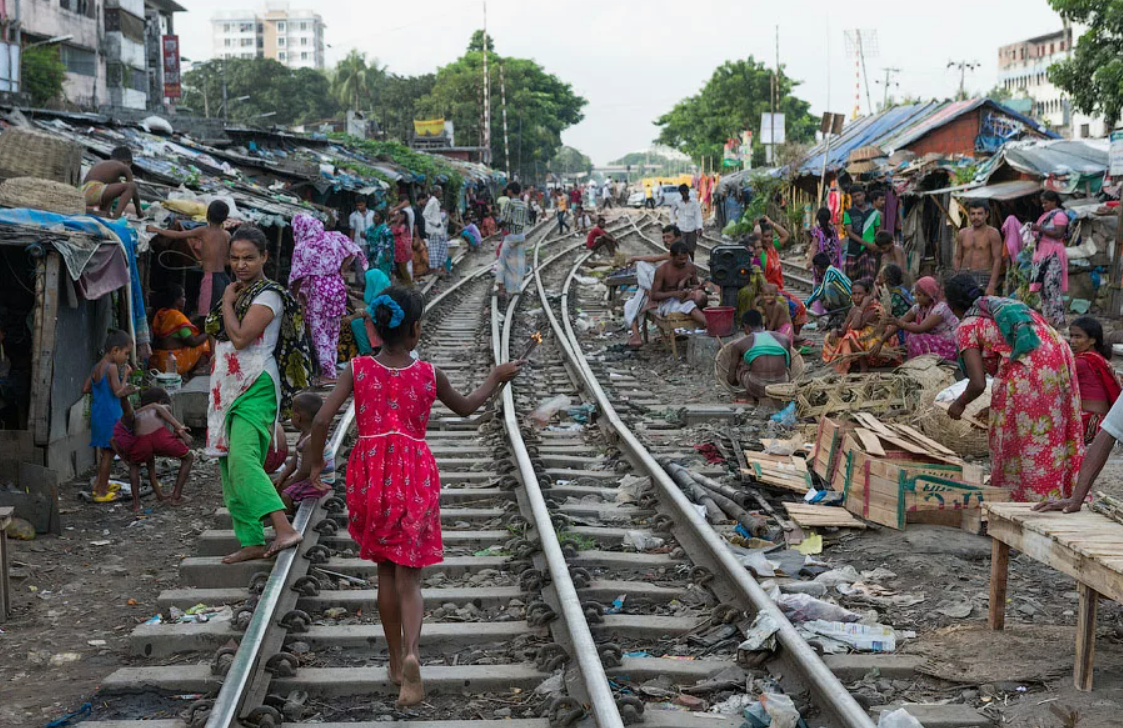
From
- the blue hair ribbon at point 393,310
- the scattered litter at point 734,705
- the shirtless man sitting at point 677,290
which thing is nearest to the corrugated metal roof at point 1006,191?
the shirtless man sitting at point 677,290

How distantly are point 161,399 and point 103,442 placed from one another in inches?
20.1

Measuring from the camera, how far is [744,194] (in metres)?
40.5

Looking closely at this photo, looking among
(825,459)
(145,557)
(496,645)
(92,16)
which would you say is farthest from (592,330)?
(92,16)

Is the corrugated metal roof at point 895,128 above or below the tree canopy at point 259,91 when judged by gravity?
below

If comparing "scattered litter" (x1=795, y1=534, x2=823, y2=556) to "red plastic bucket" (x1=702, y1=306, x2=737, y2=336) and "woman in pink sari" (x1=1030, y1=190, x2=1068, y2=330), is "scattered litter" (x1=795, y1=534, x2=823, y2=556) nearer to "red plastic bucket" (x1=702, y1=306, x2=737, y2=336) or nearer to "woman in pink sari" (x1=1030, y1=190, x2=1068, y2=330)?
"red plastic bucket" (x1=702, y1=306, x2=737, y2=336)

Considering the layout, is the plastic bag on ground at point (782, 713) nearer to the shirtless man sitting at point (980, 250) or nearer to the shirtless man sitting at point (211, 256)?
the shirtless man sitting at point (211, 256)

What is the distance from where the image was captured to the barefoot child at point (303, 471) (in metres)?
6.82

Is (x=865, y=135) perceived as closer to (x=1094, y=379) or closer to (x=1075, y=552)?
(x=1094, y=379)

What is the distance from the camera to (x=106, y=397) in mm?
8195

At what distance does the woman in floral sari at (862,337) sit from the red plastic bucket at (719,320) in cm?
179

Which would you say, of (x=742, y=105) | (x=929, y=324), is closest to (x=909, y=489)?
(x=929, y=324)

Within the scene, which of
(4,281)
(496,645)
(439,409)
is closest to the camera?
(496,645)

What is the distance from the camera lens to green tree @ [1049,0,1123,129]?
19.1 m

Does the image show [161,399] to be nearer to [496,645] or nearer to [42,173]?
[496,645]
